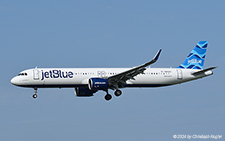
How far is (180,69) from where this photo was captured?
67.8 m

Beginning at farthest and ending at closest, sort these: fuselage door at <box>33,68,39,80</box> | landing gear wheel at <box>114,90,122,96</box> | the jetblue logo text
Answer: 1. landing gear wheel at <box>114,90,122,96</box>
2. the jetblue logo text
3. fuselage door at <box>33,68,39,80</box>

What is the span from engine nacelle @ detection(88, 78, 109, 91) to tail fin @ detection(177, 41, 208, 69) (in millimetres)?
13779

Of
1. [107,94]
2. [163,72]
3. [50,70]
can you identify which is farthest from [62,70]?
[163,72]

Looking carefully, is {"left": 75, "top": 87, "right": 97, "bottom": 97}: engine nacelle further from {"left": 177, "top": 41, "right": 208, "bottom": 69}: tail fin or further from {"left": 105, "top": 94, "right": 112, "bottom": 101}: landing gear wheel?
{"left": 177, "top": 41, "right": 208, "bottom": 69}: tail fin

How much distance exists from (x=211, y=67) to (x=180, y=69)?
789cm

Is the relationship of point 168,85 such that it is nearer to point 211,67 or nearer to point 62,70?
point 211,67

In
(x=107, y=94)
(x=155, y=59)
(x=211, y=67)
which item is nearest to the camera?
(x=155, y=59)

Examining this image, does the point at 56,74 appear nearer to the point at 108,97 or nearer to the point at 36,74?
the point at 36,74

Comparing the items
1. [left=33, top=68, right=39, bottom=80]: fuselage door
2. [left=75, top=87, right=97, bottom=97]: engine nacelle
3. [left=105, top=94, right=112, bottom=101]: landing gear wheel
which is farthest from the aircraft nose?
[left=105, top=94, right=112, bottom=101]: landing gear wheel

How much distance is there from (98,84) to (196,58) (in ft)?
57.5

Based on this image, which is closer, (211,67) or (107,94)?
(211,67)

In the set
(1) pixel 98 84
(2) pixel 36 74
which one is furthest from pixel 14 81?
(1) pixel 98 84

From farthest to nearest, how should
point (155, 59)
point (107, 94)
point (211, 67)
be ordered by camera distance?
1. point (107, 94)
2. point (211, 67)
3. point (155, 59)

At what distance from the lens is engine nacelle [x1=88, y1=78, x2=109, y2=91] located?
197 feet
